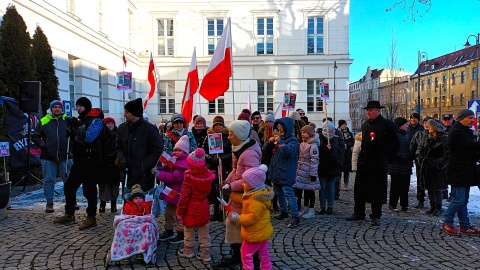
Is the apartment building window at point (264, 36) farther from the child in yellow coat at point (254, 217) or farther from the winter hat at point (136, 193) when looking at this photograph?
the child in yellow coat at point (254, 217)

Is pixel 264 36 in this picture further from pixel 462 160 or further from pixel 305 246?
pixel 305 246

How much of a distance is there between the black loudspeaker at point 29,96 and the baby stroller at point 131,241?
5.31 metres

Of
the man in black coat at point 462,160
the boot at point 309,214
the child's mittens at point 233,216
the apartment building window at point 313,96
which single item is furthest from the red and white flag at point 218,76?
the apartment building window at point 313,96

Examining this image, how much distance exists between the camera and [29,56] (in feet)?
36.7

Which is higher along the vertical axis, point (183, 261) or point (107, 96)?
point (107, 96)

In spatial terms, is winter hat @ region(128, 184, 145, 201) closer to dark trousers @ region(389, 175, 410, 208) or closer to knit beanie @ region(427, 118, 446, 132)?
dark trousers @ region(389, 175, 410, 208)

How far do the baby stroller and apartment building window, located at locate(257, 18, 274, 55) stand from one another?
805 inches

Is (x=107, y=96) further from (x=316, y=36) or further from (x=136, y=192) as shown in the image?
(x=136, y=192)

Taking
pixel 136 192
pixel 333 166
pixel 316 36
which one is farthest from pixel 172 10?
pixel 136 192

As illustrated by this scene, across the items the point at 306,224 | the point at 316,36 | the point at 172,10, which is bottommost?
the point at 306,224

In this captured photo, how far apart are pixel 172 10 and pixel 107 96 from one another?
765cm

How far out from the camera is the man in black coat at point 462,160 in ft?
19.1

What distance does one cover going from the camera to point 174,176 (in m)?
5.44

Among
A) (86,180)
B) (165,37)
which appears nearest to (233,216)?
(86,180)
